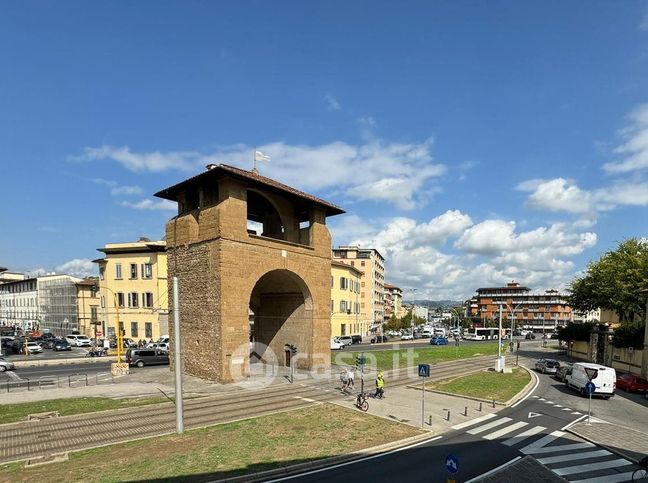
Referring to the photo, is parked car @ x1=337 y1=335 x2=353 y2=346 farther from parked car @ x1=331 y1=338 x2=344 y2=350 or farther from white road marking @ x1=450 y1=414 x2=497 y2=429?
white road marking @ x1=450 y1=414 x2=497 y2=429

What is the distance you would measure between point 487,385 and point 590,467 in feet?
50.6

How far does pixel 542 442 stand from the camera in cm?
1588

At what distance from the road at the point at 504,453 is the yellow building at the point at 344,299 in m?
49.8

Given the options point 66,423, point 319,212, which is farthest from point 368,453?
point 319,212

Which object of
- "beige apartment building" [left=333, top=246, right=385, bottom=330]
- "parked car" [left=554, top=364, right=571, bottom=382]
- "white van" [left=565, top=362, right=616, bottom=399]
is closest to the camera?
"white van" [left=565, top=362, right=616, bottom=399]

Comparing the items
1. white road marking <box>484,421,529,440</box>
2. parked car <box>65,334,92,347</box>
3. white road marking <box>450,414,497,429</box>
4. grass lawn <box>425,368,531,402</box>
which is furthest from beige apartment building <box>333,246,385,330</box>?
white road marking <box>484,421,529,440</box>

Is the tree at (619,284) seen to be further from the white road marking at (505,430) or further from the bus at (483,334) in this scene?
the bus at (483,334)

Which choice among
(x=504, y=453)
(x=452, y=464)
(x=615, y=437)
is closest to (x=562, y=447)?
(x=504, y=453)

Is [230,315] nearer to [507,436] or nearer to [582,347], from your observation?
[507,436]

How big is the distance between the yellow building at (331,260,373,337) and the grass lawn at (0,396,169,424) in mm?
48926

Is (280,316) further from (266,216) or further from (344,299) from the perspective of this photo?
(344,299)

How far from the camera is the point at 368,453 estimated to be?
1456 centimetres

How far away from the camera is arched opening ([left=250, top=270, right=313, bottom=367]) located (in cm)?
3359

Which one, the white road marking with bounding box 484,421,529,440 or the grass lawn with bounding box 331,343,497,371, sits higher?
the white road marking with bounding box 484,421,529,440
